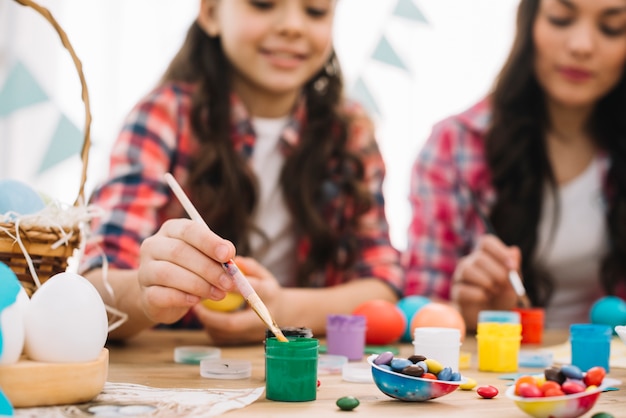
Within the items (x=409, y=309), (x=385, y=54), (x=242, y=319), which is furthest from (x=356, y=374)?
(x=385, y=54)

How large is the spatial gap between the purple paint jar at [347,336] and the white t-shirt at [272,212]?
1.73ft

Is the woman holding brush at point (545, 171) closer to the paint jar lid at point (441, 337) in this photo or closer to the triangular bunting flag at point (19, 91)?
the paint jar lid at point (441, 337)

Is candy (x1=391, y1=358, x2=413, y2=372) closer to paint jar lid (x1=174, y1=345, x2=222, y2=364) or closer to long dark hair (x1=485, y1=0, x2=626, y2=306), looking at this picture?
paint jar lid (x1=174, y1=345, x2=222, y2=364)

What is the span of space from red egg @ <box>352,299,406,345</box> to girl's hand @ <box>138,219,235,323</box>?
34 cm

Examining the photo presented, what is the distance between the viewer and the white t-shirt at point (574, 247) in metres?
1.73

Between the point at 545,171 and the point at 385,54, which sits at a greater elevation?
the point at 385,54

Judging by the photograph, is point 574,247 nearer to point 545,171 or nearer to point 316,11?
point 545,171

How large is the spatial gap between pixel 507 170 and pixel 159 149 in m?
0.80

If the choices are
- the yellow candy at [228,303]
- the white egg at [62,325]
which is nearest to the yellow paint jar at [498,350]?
the yellow candy at [228,303]

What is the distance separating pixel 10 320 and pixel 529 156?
4.44 ft

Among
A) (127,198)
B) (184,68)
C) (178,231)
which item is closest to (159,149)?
(127,198)

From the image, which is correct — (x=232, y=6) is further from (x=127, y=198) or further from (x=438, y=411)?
(x=438, y=411)

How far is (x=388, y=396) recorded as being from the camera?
79 centimetres

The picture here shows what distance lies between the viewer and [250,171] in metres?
1.53
